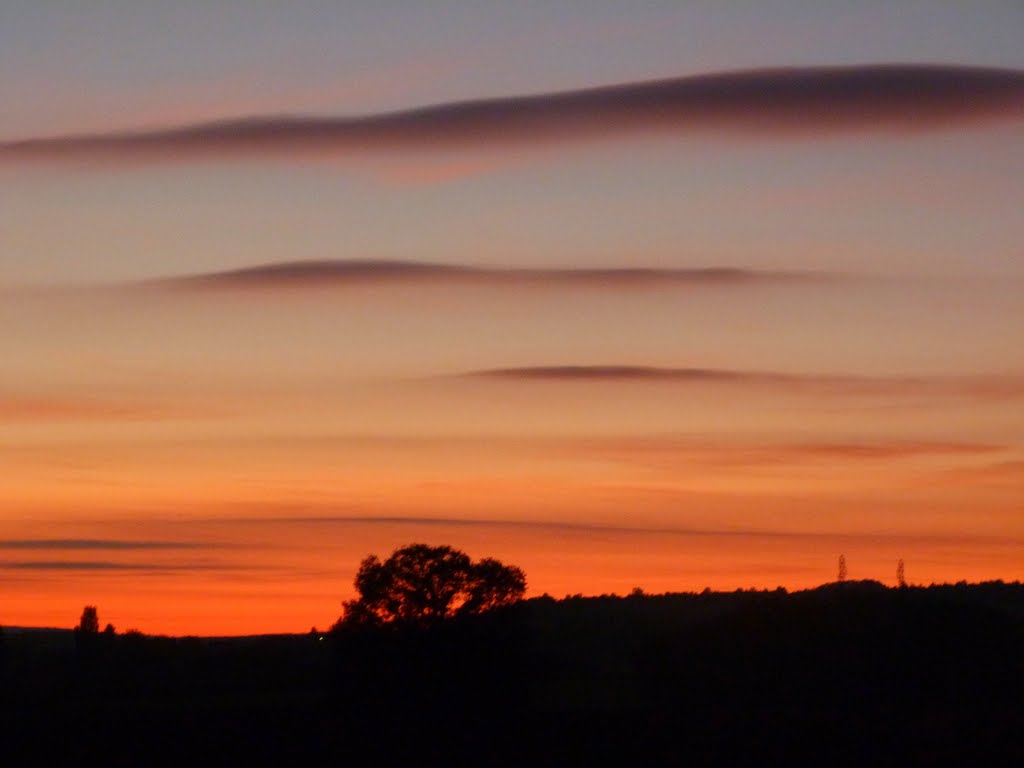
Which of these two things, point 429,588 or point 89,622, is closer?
point 429,588

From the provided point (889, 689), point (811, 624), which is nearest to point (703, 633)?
point (811, 624)

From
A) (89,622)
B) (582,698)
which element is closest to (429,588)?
(582,698)

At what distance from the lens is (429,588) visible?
356 feet

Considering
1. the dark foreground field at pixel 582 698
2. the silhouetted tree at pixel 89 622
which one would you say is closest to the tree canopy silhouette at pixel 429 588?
the dark foreground field at pixel 582 698

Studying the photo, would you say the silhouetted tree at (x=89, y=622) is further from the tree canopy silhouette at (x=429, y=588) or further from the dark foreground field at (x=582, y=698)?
the tree canopy silhouette at (x=429, y=588)

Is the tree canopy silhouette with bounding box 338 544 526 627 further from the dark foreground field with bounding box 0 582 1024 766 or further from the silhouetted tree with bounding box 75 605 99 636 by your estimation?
the silhouetted tree with bounding box 75 605 99 636

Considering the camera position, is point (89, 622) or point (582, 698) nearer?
point (582, 698)

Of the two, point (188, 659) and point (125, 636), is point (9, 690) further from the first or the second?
point (125, 636)

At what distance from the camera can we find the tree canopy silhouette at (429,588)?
108m

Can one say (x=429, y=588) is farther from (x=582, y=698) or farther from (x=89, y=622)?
(x=89, y=622)

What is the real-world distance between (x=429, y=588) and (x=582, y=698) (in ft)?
35.6

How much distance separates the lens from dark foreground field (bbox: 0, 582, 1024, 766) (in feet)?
235

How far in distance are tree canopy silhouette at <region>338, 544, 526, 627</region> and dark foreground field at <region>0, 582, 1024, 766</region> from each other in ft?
4.28

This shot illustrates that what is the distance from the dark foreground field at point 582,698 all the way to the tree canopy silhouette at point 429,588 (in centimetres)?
130
